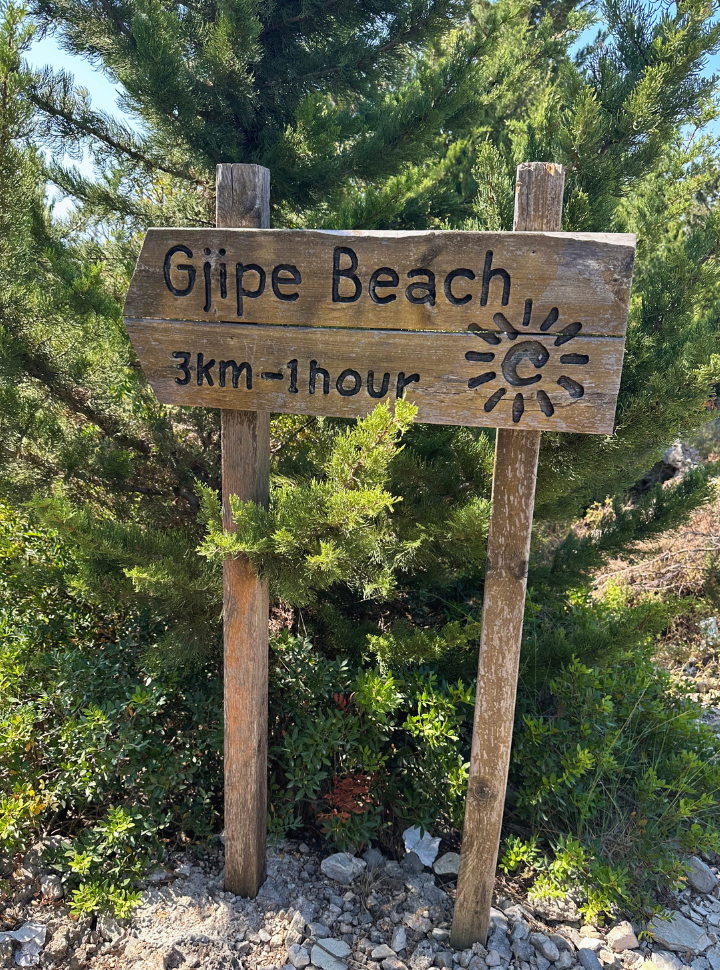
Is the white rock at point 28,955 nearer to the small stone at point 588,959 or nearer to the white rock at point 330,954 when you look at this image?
the white rock at point 330,954

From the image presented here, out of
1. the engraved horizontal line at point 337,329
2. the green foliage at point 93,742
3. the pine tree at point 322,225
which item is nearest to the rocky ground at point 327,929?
the green foliage at point 93,742

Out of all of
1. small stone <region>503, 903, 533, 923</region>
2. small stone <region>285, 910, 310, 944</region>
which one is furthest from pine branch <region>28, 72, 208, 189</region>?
small stone <region>503, 903, 533, 923</region>

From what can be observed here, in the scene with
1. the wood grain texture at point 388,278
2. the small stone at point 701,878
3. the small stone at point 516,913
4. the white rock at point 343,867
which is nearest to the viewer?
the wood grain texture at point 388,278

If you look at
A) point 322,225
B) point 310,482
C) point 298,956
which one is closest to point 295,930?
point 298,956

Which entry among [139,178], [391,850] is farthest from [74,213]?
[391,850]

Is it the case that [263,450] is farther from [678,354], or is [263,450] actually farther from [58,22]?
[58,22]

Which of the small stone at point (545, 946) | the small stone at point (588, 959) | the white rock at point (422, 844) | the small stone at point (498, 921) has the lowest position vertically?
the small stone at point (588, 959)

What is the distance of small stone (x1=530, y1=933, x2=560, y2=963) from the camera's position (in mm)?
2297

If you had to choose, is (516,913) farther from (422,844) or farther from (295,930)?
(295,930)

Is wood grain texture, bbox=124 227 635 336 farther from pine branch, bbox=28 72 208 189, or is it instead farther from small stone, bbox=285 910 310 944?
small stone, bbox=285 910 310 944

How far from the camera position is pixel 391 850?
2689 mm

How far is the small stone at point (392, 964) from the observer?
221 cm

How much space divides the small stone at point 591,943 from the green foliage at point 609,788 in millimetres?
75

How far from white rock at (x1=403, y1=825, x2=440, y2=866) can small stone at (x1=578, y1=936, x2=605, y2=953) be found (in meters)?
0.55
